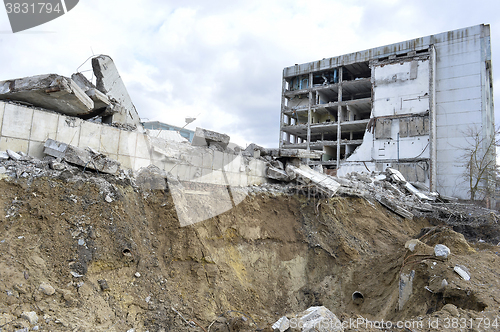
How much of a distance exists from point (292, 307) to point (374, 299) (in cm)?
181

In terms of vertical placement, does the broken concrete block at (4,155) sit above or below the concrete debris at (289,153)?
below

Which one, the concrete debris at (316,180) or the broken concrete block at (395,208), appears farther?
the broken concrete block at (395,208)

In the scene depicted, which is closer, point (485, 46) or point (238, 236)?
point (238, 236)

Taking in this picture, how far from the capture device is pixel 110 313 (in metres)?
3.87

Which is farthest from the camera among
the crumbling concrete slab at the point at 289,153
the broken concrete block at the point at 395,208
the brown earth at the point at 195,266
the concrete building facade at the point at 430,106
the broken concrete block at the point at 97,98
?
the concrete building facade at the point at 430,106

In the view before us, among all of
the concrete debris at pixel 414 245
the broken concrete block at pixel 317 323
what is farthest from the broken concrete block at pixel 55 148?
the concrete debris at pixel 414 245

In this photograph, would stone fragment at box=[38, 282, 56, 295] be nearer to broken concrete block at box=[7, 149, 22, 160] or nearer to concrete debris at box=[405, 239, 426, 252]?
broken concrete block at box=[7, 149, 22, 160]

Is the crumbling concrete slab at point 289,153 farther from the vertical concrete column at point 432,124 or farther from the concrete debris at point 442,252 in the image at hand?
the vertical concrete column at point 432,124

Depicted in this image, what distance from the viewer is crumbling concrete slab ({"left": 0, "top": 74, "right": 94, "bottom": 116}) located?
4.80m

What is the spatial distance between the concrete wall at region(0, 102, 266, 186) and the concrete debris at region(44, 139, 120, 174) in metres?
0.22

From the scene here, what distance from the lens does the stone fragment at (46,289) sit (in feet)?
11.5

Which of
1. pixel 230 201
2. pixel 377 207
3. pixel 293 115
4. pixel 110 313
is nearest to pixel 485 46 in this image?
pixel 293 115

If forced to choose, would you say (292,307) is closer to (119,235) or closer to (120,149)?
(119,235)

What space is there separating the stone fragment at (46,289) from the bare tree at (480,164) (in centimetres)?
2128
